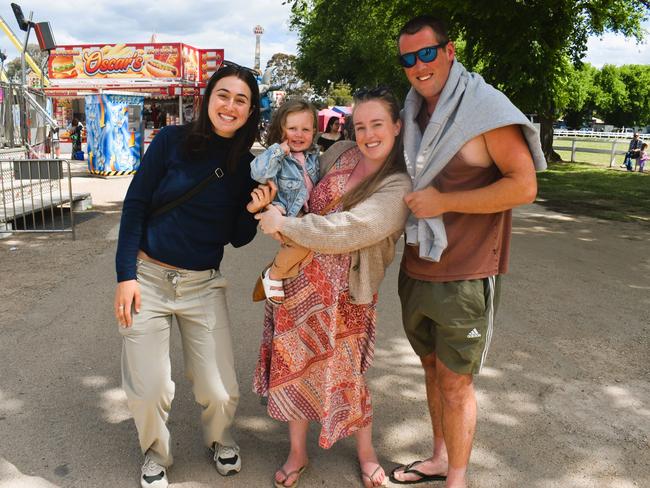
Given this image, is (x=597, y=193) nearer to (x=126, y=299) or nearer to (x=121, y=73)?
(x=126, y=299)

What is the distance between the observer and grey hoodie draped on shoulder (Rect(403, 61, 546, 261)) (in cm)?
211

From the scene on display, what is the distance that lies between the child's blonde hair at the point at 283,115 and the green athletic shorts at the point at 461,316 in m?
0.84

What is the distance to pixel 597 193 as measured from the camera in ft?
45.7

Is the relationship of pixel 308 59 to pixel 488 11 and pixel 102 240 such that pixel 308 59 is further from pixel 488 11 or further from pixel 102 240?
pixel 102 240

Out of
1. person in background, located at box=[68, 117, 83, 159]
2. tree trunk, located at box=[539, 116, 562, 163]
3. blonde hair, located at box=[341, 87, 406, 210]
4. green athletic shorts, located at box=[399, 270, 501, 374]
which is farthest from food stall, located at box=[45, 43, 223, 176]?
green athletic shorts, located at box=[399, 270, 501, 374]

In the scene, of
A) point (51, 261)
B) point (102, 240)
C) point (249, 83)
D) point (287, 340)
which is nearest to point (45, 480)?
point (287, 340)

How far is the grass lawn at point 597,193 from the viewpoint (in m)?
11.0

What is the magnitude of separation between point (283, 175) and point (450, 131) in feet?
2.28

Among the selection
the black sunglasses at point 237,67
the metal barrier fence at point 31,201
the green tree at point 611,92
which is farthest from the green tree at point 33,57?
the green tree at point 611,92

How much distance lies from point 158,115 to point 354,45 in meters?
10.8

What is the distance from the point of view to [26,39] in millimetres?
10180

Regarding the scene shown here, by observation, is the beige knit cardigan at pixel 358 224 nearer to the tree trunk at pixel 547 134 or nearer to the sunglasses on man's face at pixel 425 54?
the sunglasses on man's face at pixel 425 54

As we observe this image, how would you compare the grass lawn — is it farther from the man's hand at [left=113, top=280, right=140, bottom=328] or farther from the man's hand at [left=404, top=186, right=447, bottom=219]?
the man's hand at [left=113, top=280, right=140, bottom=328]

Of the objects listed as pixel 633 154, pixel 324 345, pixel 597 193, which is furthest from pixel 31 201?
pixel 633 154
